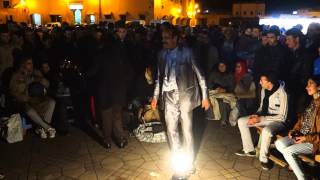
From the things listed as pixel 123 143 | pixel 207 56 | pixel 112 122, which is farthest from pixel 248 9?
pixel 123 143

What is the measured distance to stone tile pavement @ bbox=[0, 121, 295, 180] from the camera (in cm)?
575

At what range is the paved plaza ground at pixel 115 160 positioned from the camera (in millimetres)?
5758

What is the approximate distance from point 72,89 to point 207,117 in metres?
3.17

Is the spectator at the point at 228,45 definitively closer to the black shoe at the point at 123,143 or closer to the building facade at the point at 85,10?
the black shoe at the point at 123,143

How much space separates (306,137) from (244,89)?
3.15m

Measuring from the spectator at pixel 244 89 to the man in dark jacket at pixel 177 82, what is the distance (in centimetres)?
282

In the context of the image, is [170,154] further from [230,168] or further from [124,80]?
[124,80]

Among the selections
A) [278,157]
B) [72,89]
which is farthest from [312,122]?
[72,89]

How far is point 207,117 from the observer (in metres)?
8.45

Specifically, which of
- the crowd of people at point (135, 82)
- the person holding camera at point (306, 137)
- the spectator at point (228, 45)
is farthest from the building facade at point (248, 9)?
the person holding camera at point (306, 137)

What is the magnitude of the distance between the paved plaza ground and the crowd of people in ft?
0.85

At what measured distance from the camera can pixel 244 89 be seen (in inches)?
325

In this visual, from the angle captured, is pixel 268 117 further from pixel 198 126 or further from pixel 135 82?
pixel 135 82

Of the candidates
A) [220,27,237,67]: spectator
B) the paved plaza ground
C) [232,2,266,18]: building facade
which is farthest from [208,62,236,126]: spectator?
[232,2,266,18]: building facade
